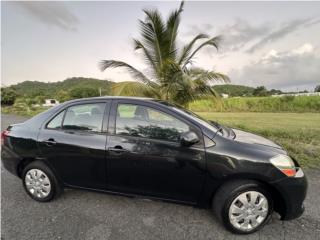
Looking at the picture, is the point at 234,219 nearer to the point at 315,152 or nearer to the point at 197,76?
the point at 315,152

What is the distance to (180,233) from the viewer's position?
8.42 ft

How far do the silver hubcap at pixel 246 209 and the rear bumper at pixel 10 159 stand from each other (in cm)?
316

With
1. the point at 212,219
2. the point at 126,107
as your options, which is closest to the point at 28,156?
the point at 126,107

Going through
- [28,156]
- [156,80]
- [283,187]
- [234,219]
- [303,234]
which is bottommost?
[303,234]

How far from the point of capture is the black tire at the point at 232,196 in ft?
8.29

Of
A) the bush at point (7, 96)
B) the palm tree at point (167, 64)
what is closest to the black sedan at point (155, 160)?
the palm tree at point (167, 64)

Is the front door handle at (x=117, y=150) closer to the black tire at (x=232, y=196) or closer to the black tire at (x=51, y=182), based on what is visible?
the black tire at (x=51, y=182)

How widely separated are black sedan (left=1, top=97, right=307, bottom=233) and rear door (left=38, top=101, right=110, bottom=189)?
1cm

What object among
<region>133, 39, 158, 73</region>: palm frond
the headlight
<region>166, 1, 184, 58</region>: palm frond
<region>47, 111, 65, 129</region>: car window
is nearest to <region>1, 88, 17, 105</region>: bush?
<region>133, 39, 158, 73</region>: palm frond

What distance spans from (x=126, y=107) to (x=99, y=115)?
395 millimetres

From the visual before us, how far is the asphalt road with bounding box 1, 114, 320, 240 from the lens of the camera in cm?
253

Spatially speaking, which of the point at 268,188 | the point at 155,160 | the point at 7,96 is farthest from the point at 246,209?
the point at 7,96

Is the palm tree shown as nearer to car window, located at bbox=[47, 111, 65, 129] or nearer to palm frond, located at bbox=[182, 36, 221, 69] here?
palm frond, located at bbox=[182, 36, 221, 69]

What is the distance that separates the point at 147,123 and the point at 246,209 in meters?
1.56
